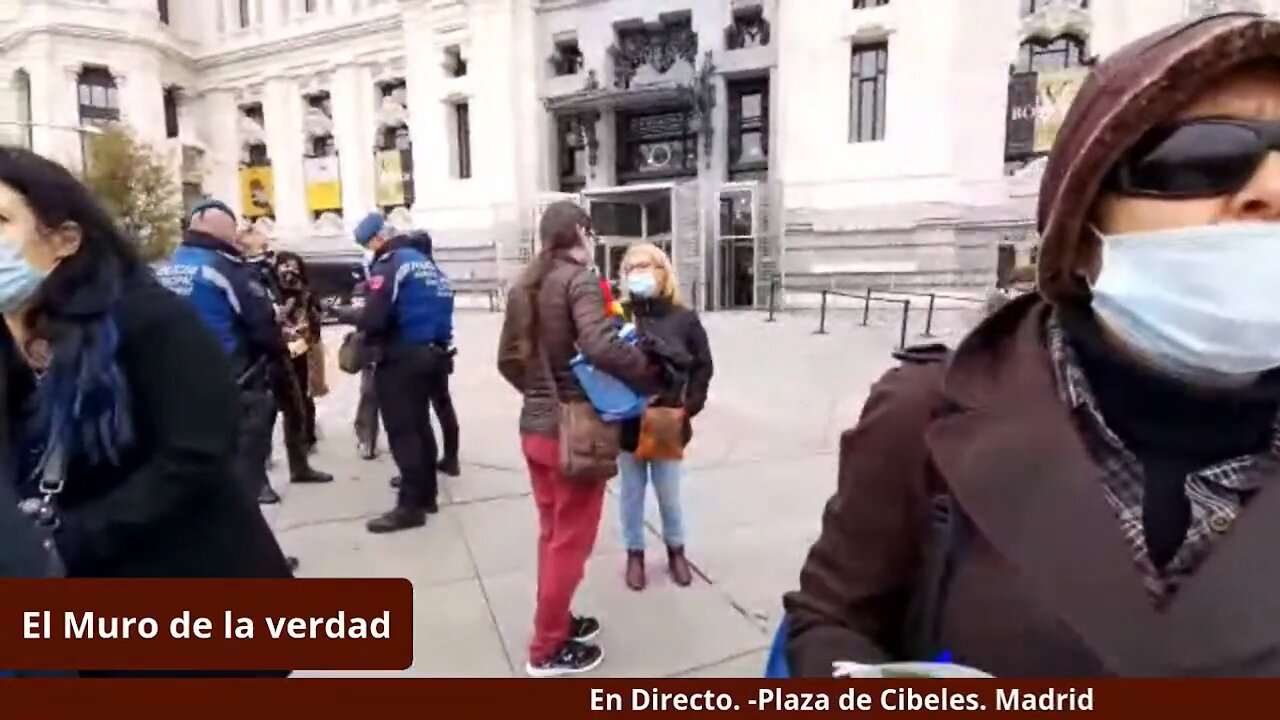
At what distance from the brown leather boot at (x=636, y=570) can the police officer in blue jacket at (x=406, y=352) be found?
5.25 ft

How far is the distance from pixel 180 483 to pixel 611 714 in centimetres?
108

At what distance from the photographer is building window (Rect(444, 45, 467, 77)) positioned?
87.8 feet

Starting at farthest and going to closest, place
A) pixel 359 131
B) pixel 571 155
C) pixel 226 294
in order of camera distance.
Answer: pixel 359 131 < pixel 571 155 < pixel 226 294

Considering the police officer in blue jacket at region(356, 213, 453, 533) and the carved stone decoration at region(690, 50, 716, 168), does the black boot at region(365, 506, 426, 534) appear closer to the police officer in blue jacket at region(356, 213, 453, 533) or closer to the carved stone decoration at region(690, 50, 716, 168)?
the police officer in blue jacket at region(356, 213, 453, 533)

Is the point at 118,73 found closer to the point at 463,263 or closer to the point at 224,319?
the point at 463,263

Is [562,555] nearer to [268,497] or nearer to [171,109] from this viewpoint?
[268,497]

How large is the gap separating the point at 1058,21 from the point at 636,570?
2129cm

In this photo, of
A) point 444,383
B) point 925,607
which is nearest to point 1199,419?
point 925,607

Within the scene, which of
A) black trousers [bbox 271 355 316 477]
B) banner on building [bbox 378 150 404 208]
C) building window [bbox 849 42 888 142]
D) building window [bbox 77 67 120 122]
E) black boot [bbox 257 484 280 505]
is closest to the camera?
black boot [bbox 257 484 280 505]

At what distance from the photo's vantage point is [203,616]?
1.79 metres

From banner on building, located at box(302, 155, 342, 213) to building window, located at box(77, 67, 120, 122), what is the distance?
842 centimetres

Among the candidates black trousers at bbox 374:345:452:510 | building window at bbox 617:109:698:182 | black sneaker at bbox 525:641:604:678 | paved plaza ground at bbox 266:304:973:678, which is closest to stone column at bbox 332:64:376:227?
building window at bbox 617:109:698:182

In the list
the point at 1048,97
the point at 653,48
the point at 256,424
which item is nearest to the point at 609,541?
the point at 256,424

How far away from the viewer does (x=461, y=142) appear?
2706cm
